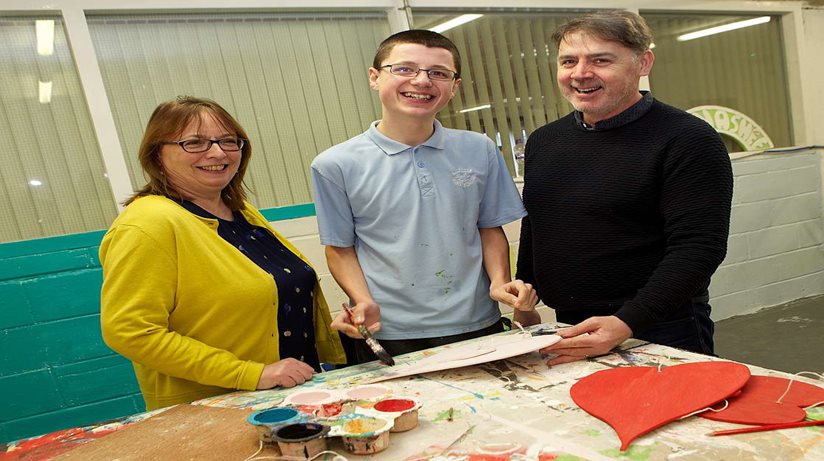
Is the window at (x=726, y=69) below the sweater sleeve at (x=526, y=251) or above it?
above

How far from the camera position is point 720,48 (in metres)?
4.43

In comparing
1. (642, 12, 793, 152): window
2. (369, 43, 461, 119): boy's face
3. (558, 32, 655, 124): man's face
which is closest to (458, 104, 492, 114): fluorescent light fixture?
(642, 12, 793, 152): window

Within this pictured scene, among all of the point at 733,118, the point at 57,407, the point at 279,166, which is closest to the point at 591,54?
the point at 279,166

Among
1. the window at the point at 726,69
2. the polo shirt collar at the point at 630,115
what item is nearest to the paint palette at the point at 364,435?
the polo shirt collar at the point at 630,115

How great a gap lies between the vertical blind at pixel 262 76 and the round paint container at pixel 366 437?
6.82 ft

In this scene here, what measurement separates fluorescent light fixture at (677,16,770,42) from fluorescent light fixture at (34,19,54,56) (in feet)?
12.5

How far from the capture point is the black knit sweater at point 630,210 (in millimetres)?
1302

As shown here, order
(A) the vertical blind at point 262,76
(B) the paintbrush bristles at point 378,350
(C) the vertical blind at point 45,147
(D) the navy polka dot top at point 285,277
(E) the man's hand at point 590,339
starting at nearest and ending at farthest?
1. (E) the man's hand at point 590,339
2. (B) the paintbrush bristles at point 378,350
3. (D) the navy polka dot top at point 285,277
4. (C) the vertical blind at point 45,147
5. (A) the vertical blind at point 262,76

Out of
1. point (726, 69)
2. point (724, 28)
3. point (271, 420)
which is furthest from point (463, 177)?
point (724, 28)

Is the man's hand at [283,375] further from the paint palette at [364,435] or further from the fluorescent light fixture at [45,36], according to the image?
the fluorescent light fixture at [45,36]

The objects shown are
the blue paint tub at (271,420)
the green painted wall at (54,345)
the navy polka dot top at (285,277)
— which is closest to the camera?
the blue paint tub at (271,420)

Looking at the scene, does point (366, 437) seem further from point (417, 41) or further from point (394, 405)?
point (417, 41)

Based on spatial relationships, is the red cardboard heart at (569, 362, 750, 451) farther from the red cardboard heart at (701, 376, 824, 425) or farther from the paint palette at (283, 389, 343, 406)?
the paint palette at (283, 389, 343, 406)

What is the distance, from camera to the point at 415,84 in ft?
5.23
